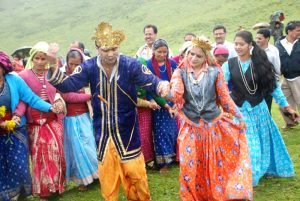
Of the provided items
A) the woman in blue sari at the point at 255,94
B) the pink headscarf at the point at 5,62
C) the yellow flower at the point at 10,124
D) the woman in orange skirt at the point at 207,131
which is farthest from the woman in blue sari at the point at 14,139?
the woman in blue sari at the point at 255,94

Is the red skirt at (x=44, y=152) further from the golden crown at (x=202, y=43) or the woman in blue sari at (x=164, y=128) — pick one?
the golden crown at (x=202, y=43)

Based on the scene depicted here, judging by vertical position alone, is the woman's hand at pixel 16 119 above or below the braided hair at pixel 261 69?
below

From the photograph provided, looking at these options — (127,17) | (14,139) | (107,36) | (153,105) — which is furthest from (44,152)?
(127,17)

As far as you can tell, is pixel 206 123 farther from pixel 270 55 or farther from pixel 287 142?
pixel 287 142

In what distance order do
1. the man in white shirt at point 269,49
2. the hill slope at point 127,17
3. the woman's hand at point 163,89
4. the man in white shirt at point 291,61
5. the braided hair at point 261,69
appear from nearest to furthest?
the woman's hand at point 163,89, the braided hair at point 261,69, the man in white shirt at point 269,49, the man in white shirt at point 291,61, the hill slope at point 127,17

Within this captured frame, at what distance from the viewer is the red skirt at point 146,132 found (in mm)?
6723

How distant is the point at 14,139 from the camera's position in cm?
544

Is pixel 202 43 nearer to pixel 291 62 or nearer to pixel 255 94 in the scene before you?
pixel 255 94

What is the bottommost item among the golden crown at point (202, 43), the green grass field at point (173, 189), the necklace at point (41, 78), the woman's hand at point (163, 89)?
the green grass field at point (173, 189)

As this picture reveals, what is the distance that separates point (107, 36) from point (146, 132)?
8.14 feet

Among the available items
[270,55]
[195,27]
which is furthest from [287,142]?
[195,27]

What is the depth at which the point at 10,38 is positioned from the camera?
41562mm

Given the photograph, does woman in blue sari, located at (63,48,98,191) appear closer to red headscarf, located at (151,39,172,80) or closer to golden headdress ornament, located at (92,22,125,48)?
red headscarf, located at (151,39,172,80)

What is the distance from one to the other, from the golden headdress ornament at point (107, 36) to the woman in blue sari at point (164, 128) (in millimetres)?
1946
